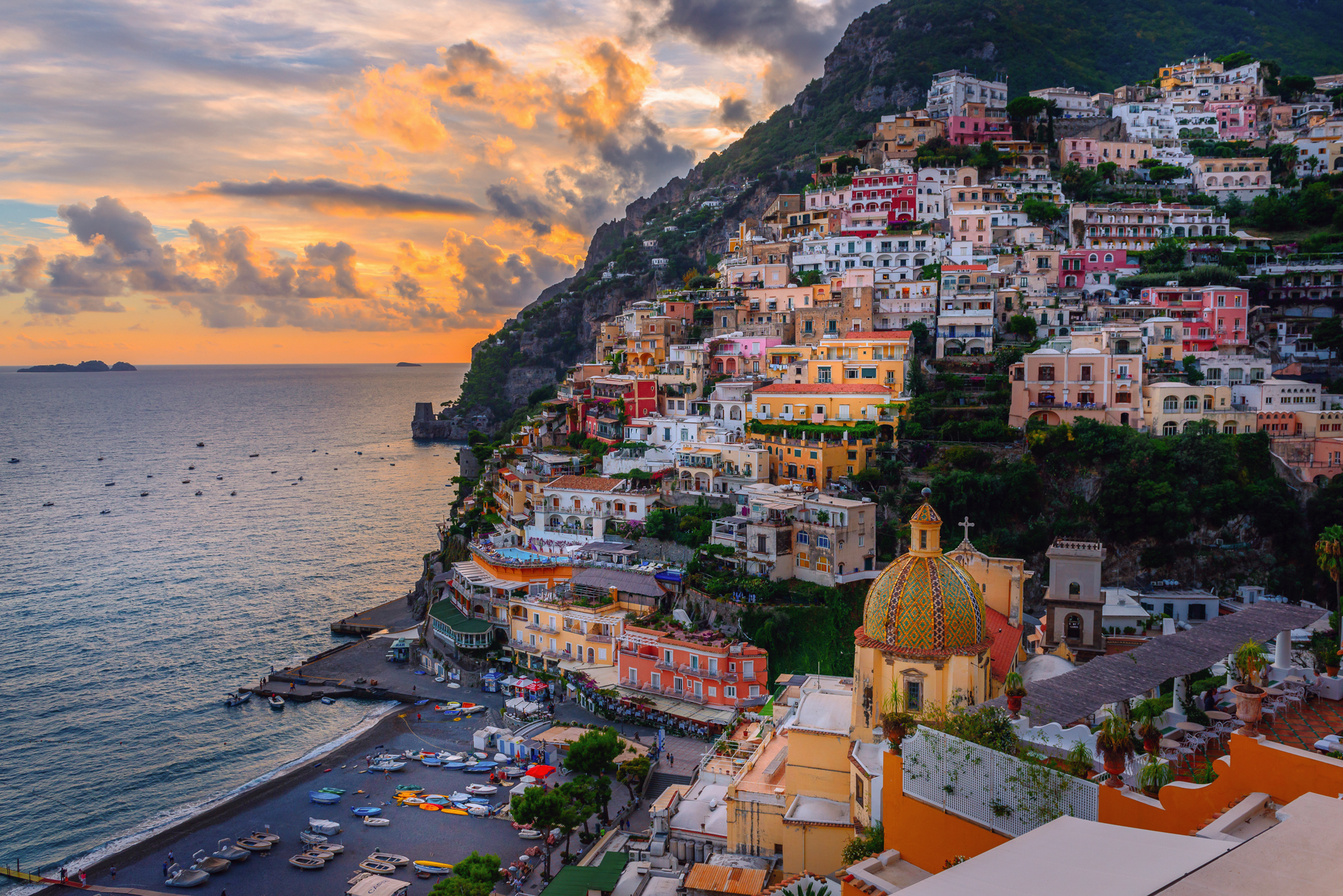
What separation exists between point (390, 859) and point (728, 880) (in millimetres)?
16149

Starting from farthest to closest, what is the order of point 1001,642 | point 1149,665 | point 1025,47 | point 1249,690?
point 1025,47 < point 1001,642 < point 1149,665 < point 1249,690

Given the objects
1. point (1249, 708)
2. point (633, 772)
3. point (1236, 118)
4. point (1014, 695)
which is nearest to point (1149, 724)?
point (1249, 708)

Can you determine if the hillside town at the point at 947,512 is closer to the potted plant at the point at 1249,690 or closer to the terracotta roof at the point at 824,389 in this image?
A: the potted plant at the point at 1249,690

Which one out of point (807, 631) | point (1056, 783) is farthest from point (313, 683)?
point (1056, 783)

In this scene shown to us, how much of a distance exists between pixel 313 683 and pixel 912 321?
48.3 metres

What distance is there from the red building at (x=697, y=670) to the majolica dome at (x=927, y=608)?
65.2 ft

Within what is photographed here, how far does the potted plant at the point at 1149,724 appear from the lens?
1539 centimetres

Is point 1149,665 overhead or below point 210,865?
overhead

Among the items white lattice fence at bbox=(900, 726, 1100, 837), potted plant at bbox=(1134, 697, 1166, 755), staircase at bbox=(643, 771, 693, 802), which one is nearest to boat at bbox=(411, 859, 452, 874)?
staircase at bbox=(643, 771, 693, 802)

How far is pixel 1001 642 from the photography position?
1270 inches

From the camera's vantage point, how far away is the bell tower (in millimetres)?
37781

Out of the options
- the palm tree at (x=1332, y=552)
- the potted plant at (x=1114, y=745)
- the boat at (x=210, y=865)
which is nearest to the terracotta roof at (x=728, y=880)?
the potted plant at (x=1114, y=745)

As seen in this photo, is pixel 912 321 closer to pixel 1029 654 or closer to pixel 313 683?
pixel 1029 654

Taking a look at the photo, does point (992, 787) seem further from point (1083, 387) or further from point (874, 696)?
point (1083, 387)
